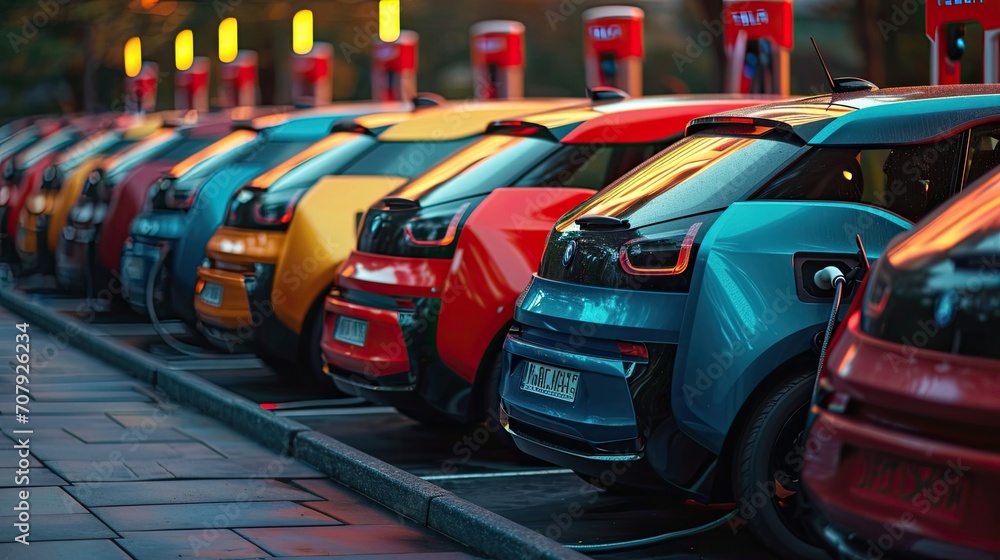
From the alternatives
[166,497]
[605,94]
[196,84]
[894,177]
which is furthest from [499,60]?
[196,84]

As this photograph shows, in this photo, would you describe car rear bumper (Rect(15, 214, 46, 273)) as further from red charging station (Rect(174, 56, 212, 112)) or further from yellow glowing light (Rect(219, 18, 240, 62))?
red charging station (Rect(174, 56, 212, 112))

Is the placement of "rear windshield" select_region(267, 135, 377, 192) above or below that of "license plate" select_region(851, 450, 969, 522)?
above

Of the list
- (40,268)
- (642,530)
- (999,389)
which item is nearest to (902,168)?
(642,530)

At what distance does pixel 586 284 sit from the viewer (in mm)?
5469

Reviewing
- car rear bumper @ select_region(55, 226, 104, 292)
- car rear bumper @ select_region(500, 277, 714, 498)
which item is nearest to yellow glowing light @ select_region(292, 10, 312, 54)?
car rear bumper @ select_region(55, 226, 104, 292)

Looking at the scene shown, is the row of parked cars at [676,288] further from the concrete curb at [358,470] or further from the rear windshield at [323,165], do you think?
the concrete curb at [358,470]

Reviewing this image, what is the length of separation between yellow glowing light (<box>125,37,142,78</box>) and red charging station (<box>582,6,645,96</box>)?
1362 centimetres

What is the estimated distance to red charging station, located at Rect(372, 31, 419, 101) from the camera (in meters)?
17.7

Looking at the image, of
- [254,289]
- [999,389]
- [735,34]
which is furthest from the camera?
[735,34]

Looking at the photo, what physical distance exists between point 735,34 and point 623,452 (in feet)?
22.1

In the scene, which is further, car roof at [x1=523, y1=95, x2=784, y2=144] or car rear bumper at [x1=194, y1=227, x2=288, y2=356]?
car rear bumper at [x1=194, y1=227, x2=288, y2=356]

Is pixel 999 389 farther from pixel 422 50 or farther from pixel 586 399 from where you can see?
pixel 422 50

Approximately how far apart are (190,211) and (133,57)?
15740 millimetres

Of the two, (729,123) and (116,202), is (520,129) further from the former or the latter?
(116,202)
